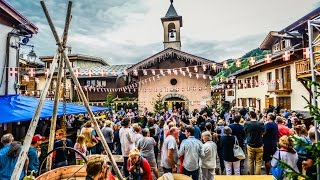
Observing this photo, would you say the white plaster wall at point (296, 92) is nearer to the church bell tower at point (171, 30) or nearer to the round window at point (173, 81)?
the round window at point (173, 81)

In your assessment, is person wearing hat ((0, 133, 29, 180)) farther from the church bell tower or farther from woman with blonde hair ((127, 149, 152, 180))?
the church bell tower

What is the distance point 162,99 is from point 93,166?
70.4 feet

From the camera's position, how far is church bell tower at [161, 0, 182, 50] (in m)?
27.2

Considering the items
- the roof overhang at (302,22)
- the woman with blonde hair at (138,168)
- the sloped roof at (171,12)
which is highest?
the sloped roof at (171,12)

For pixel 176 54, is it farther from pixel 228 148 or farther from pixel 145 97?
pixel 228 148

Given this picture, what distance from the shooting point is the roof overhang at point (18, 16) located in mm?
10703

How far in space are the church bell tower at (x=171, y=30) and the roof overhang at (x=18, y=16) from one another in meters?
15.9

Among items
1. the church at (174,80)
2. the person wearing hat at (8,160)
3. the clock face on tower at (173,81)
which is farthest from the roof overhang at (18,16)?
the clock face on tower at (173,81)

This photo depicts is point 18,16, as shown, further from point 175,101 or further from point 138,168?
point 175,101

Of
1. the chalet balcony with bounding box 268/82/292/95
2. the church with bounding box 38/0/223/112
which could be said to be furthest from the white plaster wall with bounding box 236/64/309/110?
the church with bounding box 38/0/223/112

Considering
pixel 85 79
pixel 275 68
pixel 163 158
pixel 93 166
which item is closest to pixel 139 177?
pixel 163 158

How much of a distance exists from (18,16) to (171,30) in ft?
59.8

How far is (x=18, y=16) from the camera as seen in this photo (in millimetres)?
11906

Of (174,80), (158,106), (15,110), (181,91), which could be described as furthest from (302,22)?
(15,110)
